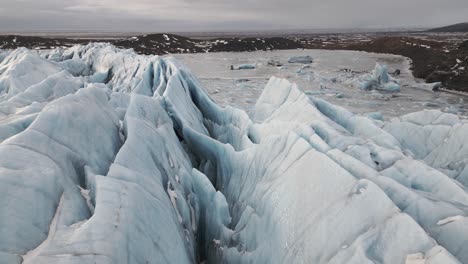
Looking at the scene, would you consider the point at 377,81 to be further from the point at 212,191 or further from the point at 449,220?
the point at 449,220

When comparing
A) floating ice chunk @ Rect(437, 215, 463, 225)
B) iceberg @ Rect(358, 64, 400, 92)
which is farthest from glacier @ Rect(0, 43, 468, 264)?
iceberg @ Rect(358, 64, 400, 92)

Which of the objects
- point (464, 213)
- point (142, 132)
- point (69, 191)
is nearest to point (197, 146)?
point (142, 132)

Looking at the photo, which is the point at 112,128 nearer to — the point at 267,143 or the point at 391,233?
the point at 267,143

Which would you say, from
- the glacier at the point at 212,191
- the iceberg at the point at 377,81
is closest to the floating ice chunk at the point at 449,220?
the glacier at the point at 212,191

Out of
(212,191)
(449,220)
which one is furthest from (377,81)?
(449,220)

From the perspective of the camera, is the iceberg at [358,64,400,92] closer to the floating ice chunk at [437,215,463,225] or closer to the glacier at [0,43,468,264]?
the glacier at [0,43,468,264]

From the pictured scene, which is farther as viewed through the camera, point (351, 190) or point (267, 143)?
point (267, 143)

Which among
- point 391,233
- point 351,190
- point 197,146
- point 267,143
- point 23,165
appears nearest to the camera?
point 391,233

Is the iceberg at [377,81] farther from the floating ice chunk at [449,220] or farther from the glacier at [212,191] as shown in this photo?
the floating ice chunk at [449,220]
